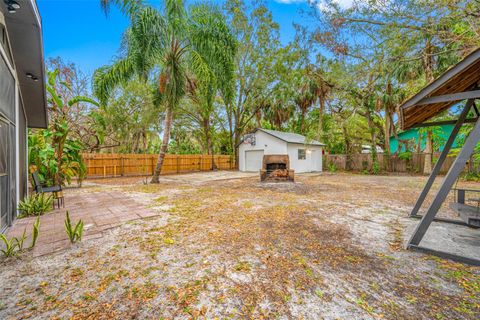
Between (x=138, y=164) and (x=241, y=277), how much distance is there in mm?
14229

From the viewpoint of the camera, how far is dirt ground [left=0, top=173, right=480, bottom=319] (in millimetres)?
1805

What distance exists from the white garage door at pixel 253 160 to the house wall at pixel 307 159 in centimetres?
266

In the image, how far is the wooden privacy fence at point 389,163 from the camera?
1519 cm

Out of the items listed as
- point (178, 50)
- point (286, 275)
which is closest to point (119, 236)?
point (286, 275)

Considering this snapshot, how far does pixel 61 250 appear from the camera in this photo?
115 inches

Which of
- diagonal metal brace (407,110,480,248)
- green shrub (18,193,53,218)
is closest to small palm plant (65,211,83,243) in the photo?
green shrub (18,193,53,218)

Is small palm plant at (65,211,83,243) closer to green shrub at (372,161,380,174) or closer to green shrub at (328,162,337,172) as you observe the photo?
green shrub at (372,161,380,174)

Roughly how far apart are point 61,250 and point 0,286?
31.4 inches

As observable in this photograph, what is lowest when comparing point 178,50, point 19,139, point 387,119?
point 19,139

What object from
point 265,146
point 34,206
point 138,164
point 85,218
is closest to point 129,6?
point 34,206

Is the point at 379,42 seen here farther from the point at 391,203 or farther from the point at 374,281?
the point at 374,281

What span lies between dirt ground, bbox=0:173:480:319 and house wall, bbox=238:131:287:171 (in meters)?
12.8

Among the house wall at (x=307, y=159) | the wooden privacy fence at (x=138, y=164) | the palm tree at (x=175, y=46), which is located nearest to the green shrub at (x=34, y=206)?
the palm tree at (x=175, y=46)

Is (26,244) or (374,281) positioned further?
(26,244)
